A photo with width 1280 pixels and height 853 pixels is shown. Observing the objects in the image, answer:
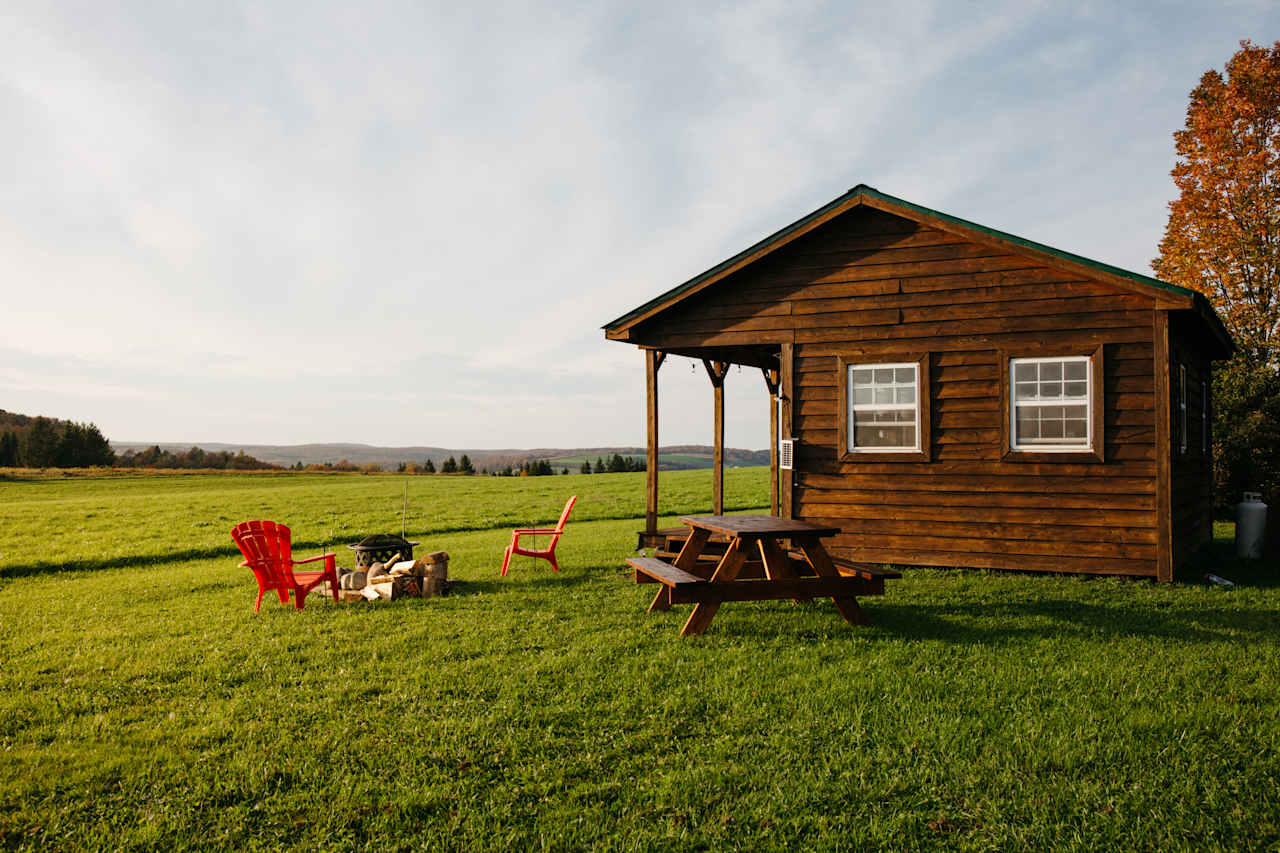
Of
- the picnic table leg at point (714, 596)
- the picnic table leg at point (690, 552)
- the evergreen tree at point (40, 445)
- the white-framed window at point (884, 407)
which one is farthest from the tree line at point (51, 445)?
the picnic table leg at point (714, 596)

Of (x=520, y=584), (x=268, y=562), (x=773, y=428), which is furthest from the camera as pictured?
(x=773, y=428)

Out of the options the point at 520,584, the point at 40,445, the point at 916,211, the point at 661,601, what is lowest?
the point at 520,584

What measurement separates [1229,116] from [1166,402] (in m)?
17.8

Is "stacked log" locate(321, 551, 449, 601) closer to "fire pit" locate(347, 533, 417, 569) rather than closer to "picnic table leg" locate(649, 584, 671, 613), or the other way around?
"fire pit" locate(347, 533, 417, 569)

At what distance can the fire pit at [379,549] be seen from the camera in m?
9.57

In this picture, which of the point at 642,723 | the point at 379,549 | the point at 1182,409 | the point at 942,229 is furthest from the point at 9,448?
the point at 1182,409

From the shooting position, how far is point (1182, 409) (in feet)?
36.7

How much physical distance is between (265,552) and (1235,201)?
2538 centimetres

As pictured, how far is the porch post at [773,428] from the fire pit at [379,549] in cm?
539

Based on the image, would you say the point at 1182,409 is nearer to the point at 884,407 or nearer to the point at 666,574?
the point at 884,407

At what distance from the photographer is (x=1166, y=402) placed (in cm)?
927

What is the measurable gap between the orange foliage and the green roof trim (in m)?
12.8

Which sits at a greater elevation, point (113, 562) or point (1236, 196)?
point (1236, 196)

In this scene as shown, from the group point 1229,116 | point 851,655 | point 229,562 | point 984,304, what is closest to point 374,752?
→ point 851,655
